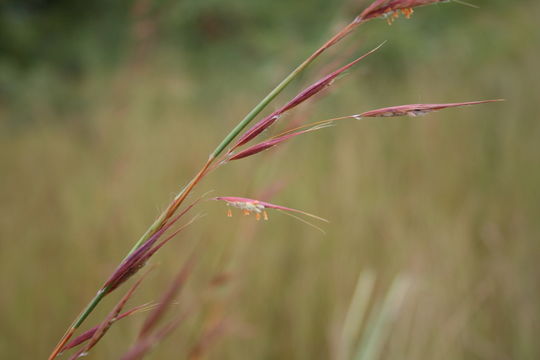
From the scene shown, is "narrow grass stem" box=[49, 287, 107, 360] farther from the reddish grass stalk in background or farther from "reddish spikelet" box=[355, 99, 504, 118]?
"reddish spikelet" box=[355, 99, 504, 118]

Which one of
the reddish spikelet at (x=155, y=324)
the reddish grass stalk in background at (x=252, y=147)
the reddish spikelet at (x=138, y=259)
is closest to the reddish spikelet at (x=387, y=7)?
the reddish grass stalk in background at (x=252, y=147)

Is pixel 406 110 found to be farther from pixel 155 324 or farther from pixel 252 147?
pixel 155 324

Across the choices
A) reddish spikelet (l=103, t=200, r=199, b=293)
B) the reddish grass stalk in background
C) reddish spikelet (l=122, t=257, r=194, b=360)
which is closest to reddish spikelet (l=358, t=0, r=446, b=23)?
the reddish grass stalk in background

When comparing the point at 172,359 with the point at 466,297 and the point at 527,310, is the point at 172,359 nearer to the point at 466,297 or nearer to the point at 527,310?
the point at 466,297

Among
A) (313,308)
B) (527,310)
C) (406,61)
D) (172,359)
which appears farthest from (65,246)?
(406,61)

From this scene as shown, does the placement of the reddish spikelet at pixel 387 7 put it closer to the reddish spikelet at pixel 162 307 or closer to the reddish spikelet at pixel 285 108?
the reddish spikelet at pixel 285 108
